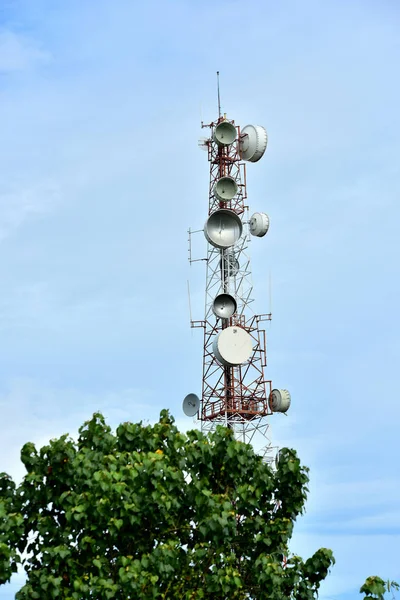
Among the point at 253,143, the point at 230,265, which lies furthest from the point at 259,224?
the point at 253,143

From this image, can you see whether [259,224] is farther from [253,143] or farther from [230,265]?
[253,143]

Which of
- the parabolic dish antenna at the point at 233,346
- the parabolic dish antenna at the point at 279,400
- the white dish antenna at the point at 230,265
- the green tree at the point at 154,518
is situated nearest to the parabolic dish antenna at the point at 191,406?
the parabolic dish antenna at the point at 233,346

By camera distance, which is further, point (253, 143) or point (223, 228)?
point (253, 143)

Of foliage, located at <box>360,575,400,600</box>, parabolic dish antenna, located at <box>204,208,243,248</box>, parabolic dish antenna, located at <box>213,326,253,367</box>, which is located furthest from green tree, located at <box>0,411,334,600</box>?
parabolic dish antenna, located at <box>204,208,243,248</box>

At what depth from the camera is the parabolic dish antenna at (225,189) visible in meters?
51.3

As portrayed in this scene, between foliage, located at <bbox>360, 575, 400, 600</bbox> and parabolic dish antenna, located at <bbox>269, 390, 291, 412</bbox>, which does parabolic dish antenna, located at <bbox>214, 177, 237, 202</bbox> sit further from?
foliage, located at <bbox>360, 575, 400, 600</bbox>

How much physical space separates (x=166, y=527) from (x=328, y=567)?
4.31 metres

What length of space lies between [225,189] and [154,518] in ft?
90.0

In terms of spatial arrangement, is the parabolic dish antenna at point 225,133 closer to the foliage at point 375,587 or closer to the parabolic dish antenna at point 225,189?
the parabolic dish antenna at point 225,189

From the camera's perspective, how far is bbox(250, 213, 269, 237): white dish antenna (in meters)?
51.1

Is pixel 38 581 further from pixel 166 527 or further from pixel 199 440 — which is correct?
Answer: pixel 199 440

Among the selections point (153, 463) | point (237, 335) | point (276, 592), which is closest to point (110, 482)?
point (153, 463)

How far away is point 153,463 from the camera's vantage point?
25938 millimetres

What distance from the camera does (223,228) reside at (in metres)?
51.0
